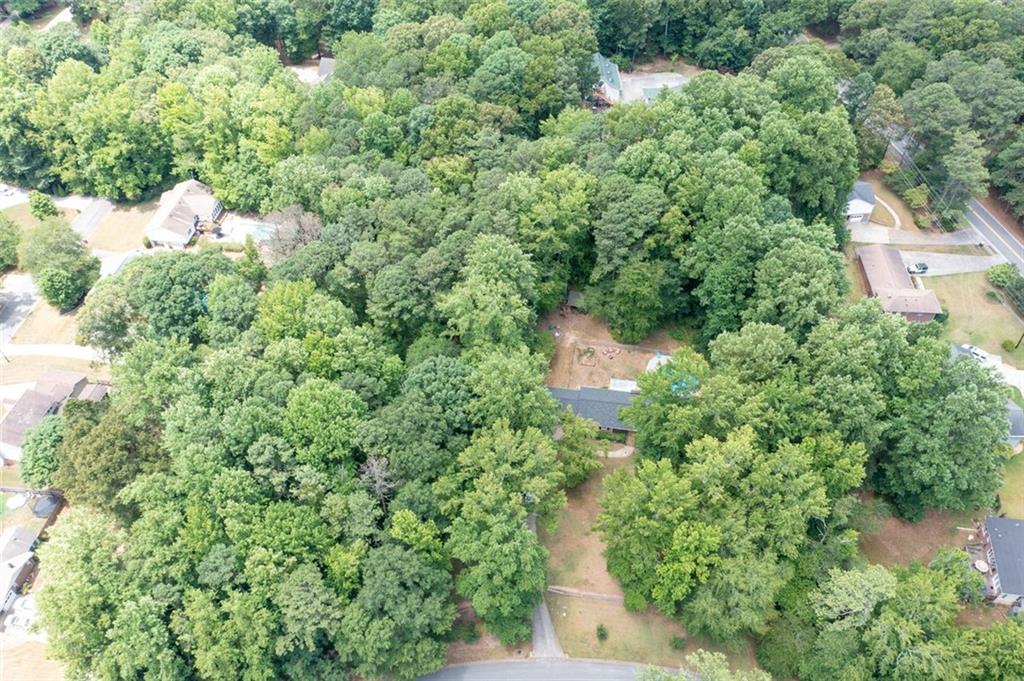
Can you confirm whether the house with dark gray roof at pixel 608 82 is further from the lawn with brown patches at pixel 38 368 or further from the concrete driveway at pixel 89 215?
the lawn with brown patches at pixel 38 368

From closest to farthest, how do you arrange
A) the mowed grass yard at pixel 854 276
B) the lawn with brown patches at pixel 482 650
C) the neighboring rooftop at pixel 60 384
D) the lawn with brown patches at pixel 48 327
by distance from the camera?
the lawn with brown patches at pixel 482 650, the neighboring rooftop at pixel 60 384, the lawn with brown patches at pixel 48 327, the mowed grass yard at pixel 854 276

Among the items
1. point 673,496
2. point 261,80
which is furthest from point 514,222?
point 261,80

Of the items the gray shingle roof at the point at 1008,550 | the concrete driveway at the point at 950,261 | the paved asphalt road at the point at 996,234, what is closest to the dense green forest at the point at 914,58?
the paved asphalt road at the point at 996,234

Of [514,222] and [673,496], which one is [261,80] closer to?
[514,222]

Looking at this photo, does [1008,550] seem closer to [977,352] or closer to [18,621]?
[977,352]

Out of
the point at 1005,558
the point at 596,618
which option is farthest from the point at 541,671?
the point at 1005,558

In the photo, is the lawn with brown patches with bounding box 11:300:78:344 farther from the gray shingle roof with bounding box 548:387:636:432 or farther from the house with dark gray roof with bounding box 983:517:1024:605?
the house with dark gray roof with bounding box 983:517:1024:605
